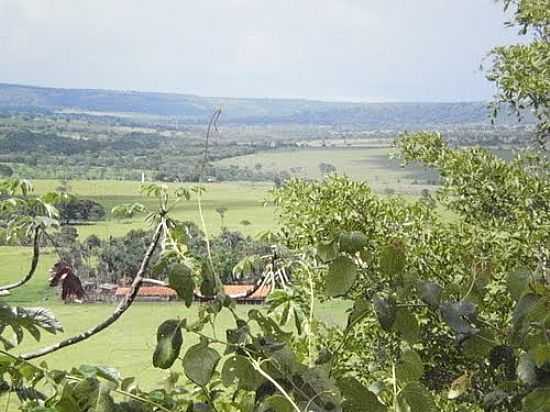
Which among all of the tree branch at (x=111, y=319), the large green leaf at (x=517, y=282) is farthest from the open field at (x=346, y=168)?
the large green leaf at (x=517, y=282)

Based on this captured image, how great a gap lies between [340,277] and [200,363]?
0.45 ft

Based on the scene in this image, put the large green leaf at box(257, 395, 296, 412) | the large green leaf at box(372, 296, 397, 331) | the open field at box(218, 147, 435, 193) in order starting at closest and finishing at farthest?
the large green leaf at box(257, 395, 296, 412) < the large green leaf at box(372, 296, 397, 331) < the open field at box(218, 147, 435, 193)

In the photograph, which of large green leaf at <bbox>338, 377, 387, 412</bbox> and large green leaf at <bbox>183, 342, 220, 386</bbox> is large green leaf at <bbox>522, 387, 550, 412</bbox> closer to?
large green leaf at <bbox>338, 377, 387, 412</bbox>

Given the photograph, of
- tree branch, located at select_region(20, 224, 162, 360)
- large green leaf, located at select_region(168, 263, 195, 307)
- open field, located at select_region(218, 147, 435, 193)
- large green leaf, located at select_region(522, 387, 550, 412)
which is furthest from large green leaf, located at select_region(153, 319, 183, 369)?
open field, located at select_region(218, 147, 435, 193)

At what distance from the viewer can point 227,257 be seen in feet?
2.92

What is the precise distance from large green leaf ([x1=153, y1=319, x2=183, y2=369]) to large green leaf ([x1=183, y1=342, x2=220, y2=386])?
3 centimetres

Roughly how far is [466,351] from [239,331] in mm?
208

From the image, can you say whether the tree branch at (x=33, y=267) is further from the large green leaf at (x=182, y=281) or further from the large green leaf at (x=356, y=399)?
the large green leaf at (x=356, y=399)

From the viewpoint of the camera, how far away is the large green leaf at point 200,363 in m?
0.52

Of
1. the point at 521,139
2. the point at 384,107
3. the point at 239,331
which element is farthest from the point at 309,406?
the point at 384,107

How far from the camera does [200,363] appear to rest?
523 millimetres

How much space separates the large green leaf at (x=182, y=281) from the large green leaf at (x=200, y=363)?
5cm

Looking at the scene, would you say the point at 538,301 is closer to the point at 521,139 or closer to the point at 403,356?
the point at 403,356

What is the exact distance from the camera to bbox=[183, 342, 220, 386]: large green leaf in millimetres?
517
